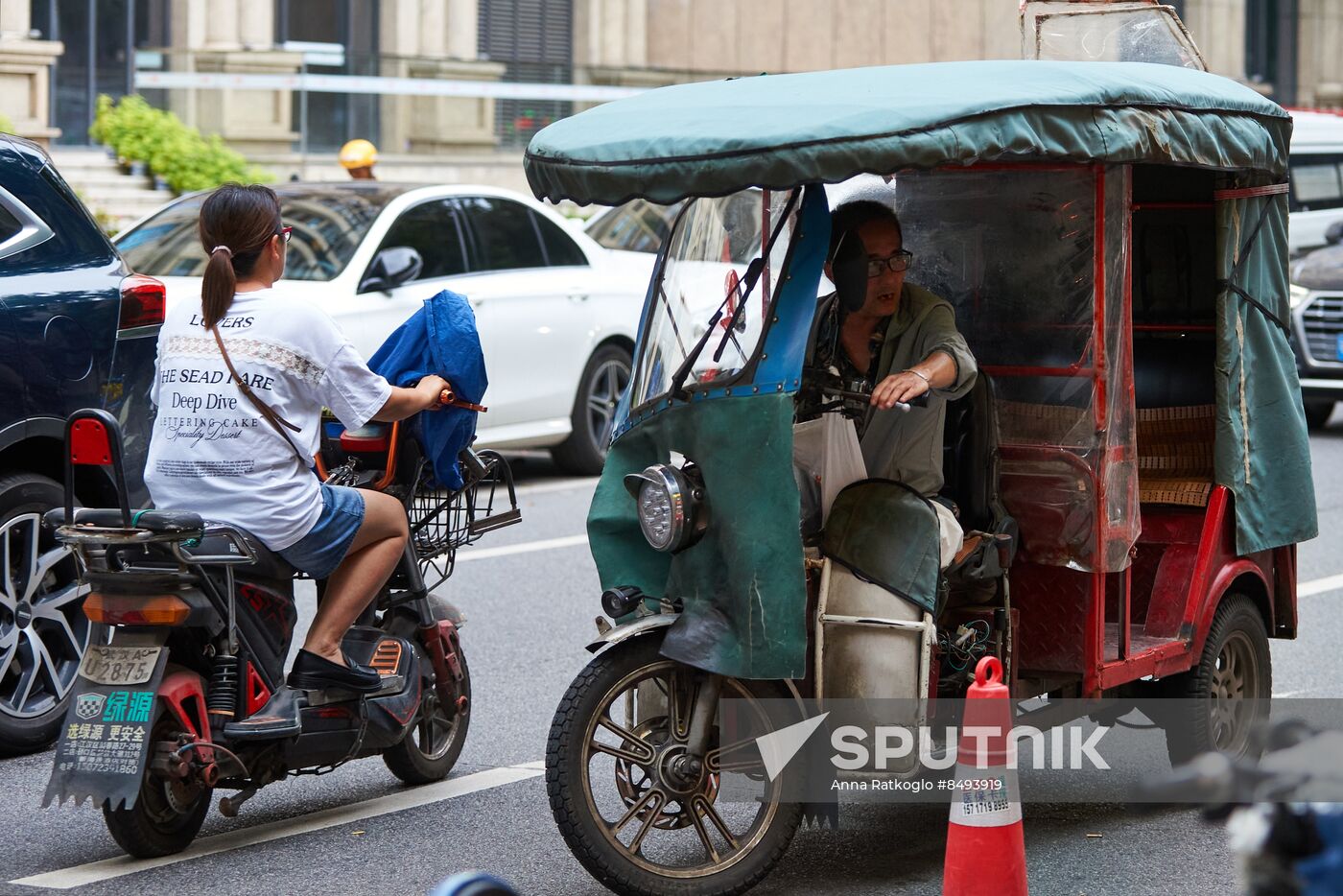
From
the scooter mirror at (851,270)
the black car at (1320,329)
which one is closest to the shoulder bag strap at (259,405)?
the scooter mirror at (851,270)

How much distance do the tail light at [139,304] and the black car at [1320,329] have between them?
33.9ft

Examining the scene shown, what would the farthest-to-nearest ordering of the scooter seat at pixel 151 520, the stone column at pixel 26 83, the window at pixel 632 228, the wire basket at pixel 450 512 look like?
the stone column at pixel 26 83
the window at pixel 632 228
the wire basket at pixel 450 512
the scooter seat at pixel 151 520

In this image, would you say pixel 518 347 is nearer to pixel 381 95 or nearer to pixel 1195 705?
pixel 1195 705

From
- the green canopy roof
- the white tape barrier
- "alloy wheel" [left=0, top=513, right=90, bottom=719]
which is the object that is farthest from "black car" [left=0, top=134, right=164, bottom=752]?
the white tape barrier

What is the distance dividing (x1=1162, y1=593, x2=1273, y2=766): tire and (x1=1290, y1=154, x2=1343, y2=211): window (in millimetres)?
11994

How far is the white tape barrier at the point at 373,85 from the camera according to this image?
2259 centimetres

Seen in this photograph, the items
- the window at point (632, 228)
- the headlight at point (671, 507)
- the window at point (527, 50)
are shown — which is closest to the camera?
the headlight at point (671, 507)

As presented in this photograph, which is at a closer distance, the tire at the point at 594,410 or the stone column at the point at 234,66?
the tire at the point at 594,410

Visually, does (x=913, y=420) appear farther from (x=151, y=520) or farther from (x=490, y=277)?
(x=490, y=277)

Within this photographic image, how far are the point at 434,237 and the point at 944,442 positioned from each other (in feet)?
21.0

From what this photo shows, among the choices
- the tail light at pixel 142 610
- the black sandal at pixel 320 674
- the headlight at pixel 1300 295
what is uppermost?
the headlight at pixel 1300 295

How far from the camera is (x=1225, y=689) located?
6.23 metres

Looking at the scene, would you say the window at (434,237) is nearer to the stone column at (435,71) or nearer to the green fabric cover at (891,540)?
the green fabric cover at (891,540)

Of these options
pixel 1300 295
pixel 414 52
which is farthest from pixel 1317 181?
pixel 414 52
